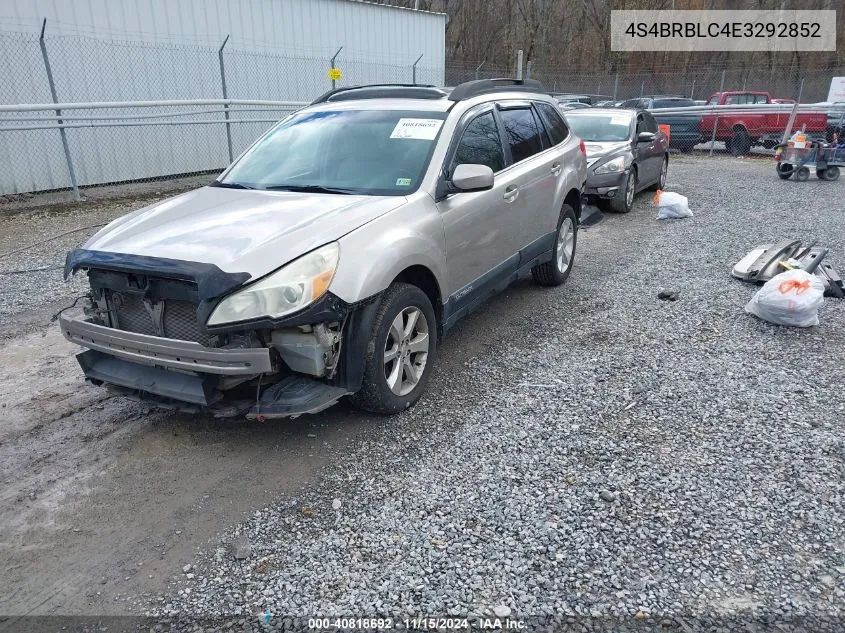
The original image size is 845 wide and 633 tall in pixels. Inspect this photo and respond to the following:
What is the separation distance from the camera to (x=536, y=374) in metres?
4.58

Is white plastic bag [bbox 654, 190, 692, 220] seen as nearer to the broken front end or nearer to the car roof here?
the car roof

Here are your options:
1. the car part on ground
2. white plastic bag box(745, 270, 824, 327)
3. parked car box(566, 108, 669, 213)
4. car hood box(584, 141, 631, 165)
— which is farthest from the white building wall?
white plastic bag box(745, 270, 824, 327)

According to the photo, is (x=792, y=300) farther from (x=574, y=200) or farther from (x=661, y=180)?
(x=661, y=180)

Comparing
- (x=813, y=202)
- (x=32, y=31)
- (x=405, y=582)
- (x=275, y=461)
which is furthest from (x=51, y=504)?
(x=813, y=202)

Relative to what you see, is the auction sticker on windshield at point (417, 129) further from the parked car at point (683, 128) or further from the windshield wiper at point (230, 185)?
the parked car at point (683, 128)

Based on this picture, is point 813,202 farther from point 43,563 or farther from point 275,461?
point 43,563

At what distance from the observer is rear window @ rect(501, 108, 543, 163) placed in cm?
536

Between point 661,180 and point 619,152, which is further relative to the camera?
point 661,180

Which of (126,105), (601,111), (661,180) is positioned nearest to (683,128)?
(661,180)

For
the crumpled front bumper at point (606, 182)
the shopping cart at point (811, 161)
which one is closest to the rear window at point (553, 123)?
the crumpled front bumper at point (606, 182)

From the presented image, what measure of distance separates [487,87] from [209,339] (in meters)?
3.24

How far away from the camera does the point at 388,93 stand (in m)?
4.99

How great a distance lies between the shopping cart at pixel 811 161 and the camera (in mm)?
13328

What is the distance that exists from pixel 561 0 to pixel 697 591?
133ft
